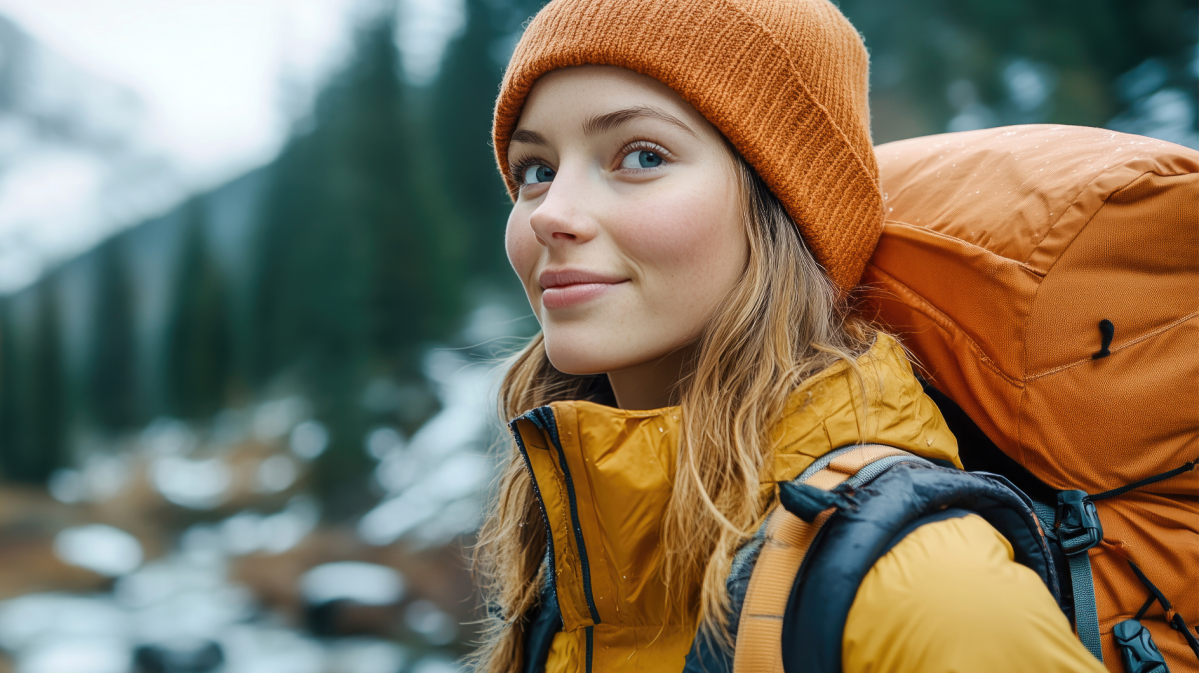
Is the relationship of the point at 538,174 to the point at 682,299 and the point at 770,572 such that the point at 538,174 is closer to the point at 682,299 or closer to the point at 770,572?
the point at 682,299

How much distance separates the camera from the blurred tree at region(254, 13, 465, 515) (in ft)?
37.0

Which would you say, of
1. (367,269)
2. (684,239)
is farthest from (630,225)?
(367,269)

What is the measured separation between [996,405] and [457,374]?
37.2 feet

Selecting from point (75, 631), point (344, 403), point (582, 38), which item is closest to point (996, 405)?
point (582, 38)

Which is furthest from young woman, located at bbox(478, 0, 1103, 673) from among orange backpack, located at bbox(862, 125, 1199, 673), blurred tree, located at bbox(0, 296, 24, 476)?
blurred tree, located at bbox(0, 296, 24, 476)

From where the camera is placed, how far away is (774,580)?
91 centimetres

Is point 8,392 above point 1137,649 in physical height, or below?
Result: above

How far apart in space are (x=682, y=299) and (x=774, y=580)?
547 mm

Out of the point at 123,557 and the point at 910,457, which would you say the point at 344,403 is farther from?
the point at 910,457

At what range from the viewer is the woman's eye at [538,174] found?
4.85ft

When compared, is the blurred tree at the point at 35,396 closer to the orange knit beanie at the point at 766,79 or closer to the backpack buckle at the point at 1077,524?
the orange knit beanie at the point at 766,79

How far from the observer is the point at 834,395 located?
1.14 metres

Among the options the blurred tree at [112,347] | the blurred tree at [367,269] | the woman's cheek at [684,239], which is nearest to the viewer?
the woman's cheek at [684,239]

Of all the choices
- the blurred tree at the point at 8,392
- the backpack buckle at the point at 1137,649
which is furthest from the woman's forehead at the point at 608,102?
the blurred tree at the point at 8,392
